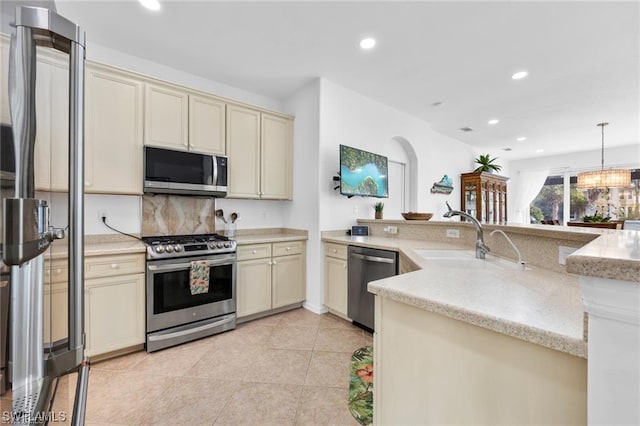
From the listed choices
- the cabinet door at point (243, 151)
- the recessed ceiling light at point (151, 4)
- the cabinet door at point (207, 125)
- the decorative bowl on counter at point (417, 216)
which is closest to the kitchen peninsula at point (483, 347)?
the decorative bowl on counter at point (417, 216)

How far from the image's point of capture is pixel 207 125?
2.89m

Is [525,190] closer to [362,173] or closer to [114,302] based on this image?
[362,173]

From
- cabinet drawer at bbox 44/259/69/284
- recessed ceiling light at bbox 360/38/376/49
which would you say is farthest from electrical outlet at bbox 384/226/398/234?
cabinet drawer at bbox 44/259/69/284

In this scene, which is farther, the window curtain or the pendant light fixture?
the window curtain

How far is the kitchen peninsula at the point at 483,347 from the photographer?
0.70 metres

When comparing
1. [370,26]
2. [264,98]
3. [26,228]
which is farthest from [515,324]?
[264,98]

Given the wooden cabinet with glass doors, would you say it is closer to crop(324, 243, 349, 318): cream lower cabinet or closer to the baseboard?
crop(324, 243, 349, 318): cream lower cabinet

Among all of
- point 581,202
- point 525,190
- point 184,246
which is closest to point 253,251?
point 184,246

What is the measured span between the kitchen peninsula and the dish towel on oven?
6.24 feet

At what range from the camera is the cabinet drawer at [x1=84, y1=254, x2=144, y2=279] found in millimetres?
2068

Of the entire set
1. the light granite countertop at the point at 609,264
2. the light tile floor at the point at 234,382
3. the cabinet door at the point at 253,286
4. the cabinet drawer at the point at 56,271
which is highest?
the light granite countertop at the point at 609,264

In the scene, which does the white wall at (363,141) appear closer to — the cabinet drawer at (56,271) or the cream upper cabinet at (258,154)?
the cream upper cabinet at (258,154)

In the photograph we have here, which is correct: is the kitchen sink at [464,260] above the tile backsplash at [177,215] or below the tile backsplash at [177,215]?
below

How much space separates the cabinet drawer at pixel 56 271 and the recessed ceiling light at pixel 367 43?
108 inches
